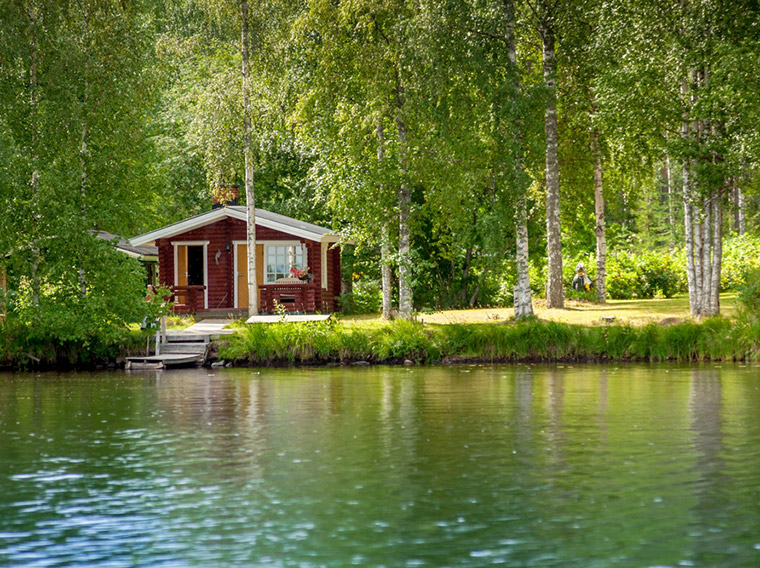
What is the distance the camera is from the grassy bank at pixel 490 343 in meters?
28.5

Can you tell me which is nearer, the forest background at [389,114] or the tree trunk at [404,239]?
the forest background at [389,114]

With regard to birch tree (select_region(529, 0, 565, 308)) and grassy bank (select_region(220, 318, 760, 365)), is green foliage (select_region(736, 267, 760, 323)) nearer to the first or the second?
grassy bank (select_region(220, 318, 760, 365))

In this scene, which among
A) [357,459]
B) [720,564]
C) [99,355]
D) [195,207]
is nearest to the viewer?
[720,564]

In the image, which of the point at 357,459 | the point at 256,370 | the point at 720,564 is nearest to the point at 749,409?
the point at 357,459

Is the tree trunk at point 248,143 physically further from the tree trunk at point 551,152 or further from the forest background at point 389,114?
the tree trunk at point 551,152

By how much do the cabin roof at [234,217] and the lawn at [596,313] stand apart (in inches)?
226

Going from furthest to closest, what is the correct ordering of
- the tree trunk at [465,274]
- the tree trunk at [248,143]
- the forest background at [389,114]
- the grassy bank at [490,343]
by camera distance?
the tree trunk at [465,274]
the tree trunk at [248,143]
the forest background at [389,114]
the grassy bank at [490,343]

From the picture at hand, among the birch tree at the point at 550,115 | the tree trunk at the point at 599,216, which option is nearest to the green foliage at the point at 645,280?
the tree trunk at the point at 599,216

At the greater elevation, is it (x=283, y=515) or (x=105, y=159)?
(x=105, y=159)

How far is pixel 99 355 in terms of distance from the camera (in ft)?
102

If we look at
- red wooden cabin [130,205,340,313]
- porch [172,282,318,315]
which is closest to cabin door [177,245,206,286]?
red wooden cabin [130,205,340,313]

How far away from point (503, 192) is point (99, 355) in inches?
497

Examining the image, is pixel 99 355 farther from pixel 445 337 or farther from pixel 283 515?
pixel 283 515

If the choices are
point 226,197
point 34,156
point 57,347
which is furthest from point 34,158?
point 226,197
